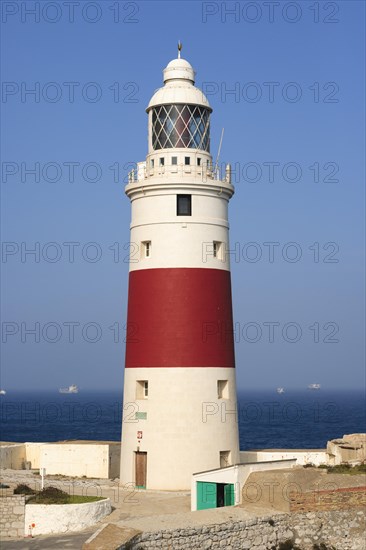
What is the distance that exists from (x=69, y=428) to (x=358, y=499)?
80105 millimetres

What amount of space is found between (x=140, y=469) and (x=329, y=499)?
22.3 ft

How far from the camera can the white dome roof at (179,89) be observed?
95.3 feet

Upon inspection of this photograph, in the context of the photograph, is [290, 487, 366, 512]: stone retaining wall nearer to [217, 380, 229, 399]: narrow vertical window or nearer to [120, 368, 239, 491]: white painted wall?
[120, 368, 239, 491]: white painted wall

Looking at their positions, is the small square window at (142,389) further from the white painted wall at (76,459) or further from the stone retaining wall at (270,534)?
the stone retaining wall at (270,534)

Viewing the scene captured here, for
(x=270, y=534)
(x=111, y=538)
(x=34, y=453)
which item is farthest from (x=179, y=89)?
(x=111, y=538)

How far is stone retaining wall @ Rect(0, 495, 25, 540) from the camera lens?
76.5ft

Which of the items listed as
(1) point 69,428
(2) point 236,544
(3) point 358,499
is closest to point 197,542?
(2) point 236,544

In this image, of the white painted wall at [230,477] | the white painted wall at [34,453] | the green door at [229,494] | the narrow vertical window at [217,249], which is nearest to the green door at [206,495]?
the white painted wall at [230,477]

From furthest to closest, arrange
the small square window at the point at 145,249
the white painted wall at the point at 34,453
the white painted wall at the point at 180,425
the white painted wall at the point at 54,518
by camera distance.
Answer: the white painted wall at the point at 34,453
the small square window at the point at 145,249
the white painted wall at the point at 180,425
the white painted wall at the point at 54,518

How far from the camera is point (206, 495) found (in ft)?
84.4

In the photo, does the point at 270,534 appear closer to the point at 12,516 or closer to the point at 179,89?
the point at 12,516

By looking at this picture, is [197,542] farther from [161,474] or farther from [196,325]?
[196,325]

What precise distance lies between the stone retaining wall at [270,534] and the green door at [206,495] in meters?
2.41

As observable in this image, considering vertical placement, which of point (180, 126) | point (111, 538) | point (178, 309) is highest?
point (180, 126)
